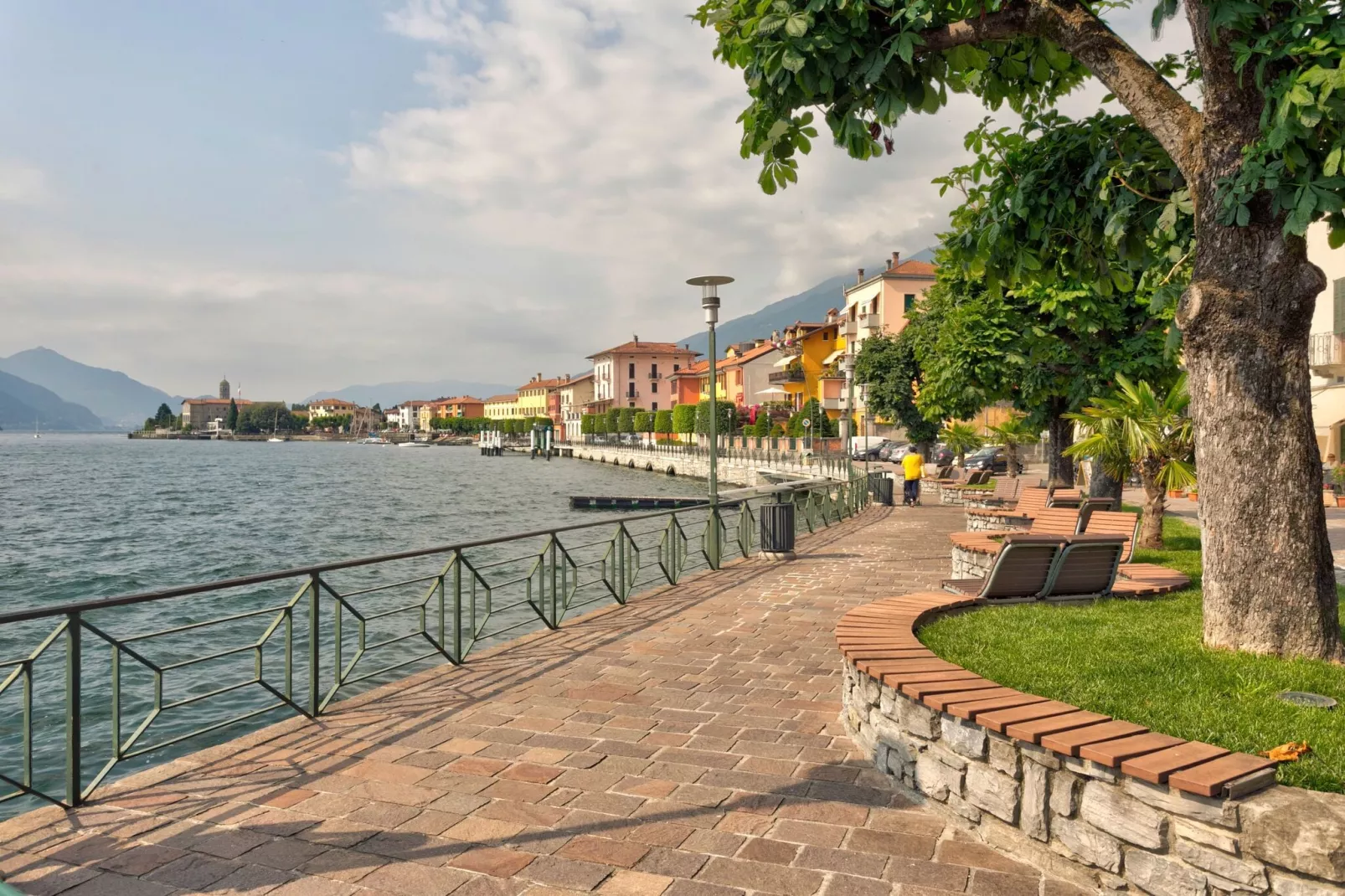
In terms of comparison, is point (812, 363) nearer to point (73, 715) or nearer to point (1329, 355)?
point (1329, 355)

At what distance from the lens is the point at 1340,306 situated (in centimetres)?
2361

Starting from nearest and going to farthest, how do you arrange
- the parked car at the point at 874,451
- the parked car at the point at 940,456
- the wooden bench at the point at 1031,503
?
the wooden bench at the point at 1031,503 → the parked car at the point at 940,456 → the parked car at the point at 874,451

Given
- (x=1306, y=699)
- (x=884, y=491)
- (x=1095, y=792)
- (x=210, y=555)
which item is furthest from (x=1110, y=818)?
(x=210, y=555)

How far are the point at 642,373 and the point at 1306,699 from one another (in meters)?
127

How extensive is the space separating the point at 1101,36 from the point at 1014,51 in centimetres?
129

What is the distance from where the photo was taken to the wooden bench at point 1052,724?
3008 millimetres

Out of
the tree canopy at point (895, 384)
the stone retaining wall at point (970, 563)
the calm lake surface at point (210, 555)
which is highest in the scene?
the tree canopy at point (895, 384)

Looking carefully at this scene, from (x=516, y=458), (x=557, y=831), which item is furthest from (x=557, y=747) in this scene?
(x=516, y=458)

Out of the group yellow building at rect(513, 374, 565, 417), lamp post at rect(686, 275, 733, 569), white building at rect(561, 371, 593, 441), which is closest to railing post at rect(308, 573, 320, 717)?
lamp post at rect(686, 275, 733, 569)

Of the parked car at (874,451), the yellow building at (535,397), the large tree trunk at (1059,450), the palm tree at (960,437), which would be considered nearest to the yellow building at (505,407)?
the yellow building at (535,397)

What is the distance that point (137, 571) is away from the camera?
22.9m

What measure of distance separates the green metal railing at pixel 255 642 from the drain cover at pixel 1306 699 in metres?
4.63

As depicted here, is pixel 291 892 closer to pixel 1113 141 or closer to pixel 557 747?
pixel 557 747

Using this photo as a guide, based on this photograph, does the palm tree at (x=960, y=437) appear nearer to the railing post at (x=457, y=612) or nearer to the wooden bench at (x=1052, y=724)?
the railing post at (x=457, y=612)
